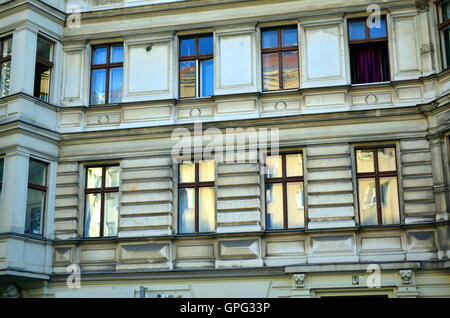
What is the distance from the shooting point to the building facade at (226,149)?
1562cm

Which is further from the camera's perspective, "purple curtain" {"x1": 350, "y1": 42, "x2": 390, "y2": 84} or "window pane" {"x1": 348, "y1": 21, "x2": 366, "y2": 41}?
"window pane" {"x1": 348, "y1": 21, "x2": 366, "y2": 41}

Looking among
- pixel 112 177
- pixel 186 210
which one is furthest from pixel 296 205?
pixel 112 177

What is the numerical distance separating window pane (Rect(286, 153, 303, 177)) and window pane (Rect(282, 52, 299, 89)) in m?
1.81

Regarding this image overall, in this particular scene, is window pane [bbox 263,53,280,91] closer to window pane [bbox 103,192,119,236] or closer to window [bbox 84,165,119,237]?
window [bbox 84,165,119,237]

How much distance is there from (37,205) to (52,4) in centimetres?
543

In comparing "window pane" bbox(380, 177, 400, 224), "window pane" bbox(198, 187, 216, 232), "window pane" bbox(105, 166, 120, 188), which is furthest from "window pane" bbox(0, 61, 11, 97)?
"window pane" bbox(380, 177, 400, 224)

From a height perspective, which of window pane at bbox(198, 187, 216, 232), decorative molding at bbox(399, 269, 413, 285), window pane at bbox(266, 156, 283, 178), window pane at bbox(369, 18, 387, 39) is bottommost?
decorative molding at bbox(399, 269, 413, 285)

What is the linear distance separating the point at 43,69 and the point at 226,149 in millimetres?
5430

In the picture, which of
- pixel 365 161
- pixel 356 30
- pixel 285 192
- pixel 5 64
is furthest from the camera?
pixel 5 64

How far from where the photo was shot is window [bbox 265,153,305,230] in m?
16.2

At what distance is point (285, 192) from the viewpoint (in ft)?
53.6

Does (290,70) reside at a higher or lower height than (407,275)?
higher

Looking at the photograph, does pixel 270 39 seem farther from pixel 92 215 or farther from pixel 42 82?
pixel 92 215

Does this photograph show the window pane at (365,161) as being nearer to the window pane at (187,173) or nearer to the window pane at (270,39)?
the window pane at (270,39)
